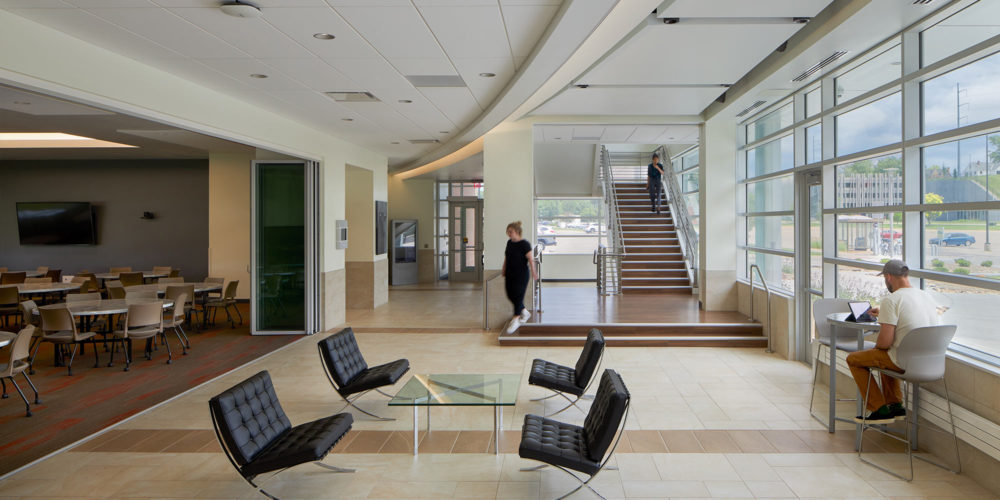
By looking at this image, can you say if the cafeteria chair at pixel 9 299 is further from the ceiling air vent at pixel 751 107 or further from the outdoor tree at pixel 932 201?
the outdoor tree at pixel 932 201

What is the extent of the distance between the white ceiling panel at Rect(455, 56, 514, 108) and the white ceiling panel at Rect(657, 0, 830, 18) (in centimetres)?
155

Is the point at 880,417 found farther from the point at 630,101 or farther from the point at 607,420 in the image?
the point at 630,101

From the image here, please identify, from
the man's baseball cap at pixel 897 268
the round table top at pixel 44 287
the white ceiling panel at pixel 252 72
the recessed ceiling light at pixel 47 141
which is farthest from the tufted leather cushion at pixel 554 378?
the recessed ceiling light at pixel 47 141

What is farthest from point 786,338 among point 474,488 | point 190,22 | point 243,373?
point 190,22

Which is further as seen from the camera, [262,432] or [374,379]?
[374,379]

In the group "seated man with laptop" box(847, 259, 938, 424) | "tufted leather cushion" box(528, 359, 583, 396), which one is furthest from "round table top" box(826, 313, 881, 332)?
"tufted leather cushion" box(528, 359, 583, 396)

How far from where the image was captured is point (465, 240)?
17.8 m

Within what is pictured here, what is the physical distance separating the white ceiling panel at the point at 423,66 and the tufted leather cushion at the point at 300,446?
3257 millimetres

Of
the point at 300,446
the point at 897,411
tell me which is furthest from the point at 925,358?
the point at 300,446

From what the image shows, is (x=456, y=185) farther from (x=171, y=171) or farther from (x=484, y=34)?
(x=484, y=34)

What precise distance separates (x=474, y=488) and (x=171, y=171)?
42.8ft

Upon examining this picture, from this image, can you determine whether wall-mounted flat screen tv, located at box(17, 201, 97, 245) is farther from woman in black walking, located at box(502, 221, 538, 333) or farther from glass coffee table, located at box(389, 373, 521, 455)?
glass coffee table, located at box(389, 373, 521, 455)

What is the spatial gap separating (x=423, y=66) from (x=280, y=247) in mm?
4971

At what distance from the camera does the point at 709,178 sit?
9.76 meters
